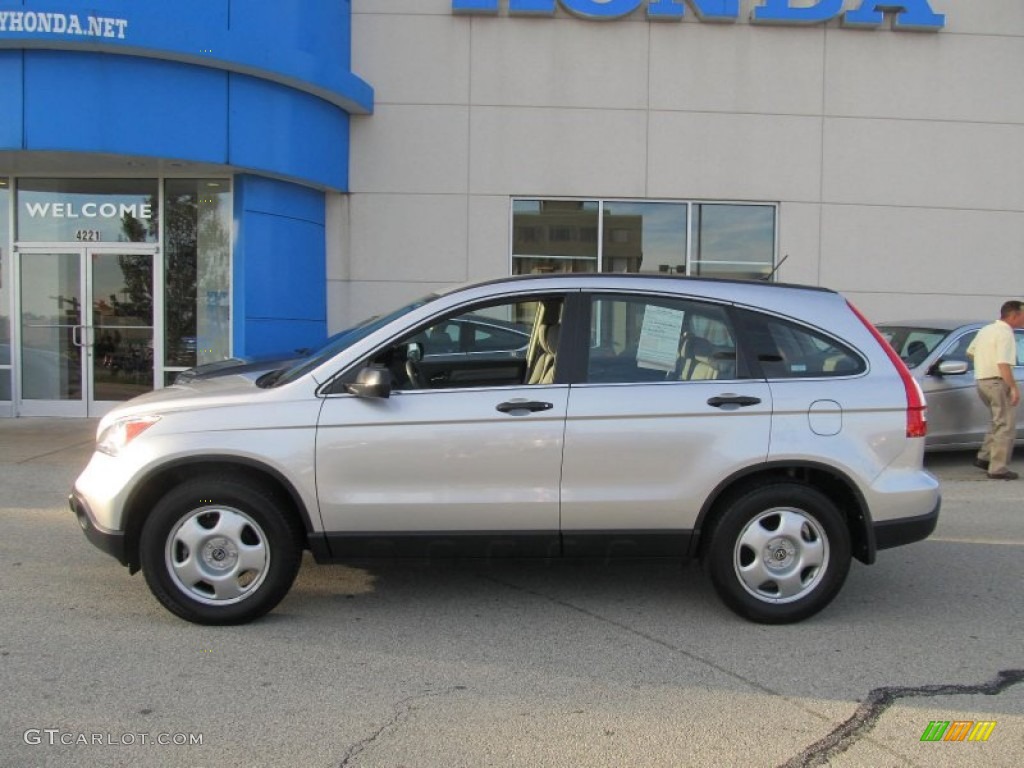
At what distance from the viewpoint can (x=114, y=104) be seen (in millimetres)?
9680

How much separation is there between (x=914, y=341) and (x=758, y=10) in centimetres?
583

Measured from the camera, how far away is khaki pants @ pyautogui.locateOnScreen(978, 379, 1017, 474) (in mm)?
8094

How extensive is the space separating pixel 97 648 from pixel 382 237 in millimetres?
9017

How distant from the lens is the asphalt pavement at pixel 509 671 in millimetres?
3131

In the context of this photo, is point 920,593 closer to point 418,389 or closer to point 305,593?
point 418,389

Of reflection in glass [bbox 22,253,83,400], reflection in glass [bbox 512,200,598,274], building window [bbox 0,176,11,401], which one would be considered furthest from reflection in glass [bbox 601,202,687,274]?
building window [bbox 0,176,11,401]

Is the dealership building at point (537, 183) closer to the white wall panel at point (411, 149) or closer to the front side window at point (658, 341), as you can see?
the white wall panel at point (411, 149)

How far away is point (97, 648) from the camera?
3.92m

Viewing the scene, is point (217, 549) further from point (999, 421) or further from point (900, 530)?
point (999, 421)

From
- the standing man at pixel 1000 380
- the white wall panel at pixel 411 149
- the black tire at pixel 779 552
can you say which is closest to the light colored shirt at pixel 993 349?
the standing man at pixel 1000 380

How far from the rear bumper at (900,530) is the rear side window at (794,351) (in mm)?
796

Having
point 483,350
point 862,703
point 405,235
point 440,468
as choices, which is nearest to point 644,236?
point 405,235

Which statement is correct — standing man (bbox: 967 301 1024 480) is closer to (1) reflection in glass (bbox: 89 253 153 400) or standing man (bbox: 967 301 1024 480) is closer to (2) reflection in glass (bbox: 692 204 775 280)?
(2) reflection in glass (bbox: 692 204 775 280)

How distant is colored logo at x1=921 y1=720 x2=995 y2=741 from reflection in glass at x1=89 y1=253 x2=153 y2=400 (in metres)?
10.8
